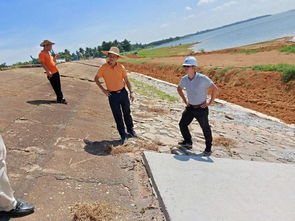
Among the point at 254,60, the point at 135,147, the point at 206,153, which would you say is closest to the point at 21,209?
the point at 135,147

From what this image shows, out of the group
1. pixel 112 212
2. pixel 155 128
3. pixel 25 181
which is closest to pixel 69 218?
pixel 112 212

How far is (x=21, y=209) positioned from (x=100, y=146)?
2.51 meters

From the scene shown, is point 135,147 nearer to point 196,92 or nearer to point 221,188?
point 196,92

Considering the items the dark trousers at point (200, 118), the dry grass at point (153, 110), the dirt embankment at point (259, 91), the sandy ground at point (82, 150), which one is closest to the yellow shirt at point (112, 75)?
the sandy ground at point (82, 150)

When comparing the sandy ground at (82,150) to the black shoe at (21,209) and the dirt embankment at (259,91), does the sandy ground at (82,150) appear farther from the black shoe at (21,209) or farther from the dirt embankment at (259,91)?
the dirt embankment at (259,91)

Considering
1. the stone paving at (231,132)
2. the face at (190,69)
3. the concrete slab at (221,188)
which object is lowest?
the stone paving at (231,132)

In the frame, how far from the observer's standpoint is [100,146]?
5855 millimetres

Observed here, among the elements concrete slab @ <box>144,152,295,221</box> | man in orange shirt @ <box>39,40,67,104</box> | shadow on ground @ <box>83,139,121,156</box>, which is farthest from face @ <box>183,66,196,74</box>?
man in orange shirt @ <box>39,40,67,104</box>

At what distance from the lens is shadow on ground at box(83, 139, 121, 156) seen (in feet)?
18.1

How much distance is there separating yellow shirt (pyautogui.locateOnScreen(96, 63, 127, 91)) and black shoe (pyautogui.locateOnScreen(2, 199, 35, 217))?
2.96 m

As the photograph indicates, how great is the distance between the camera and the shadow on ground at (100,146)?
5.52 meters

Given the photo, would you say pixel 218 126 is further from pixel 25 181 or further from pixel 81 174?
pixel 25 181

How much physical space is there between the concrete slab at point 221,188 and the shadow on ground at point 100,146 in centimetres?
71

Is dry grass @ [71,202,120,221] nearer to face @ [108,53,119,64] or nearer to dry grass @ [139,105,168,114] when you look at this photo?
face @ [108,53,119,64]
